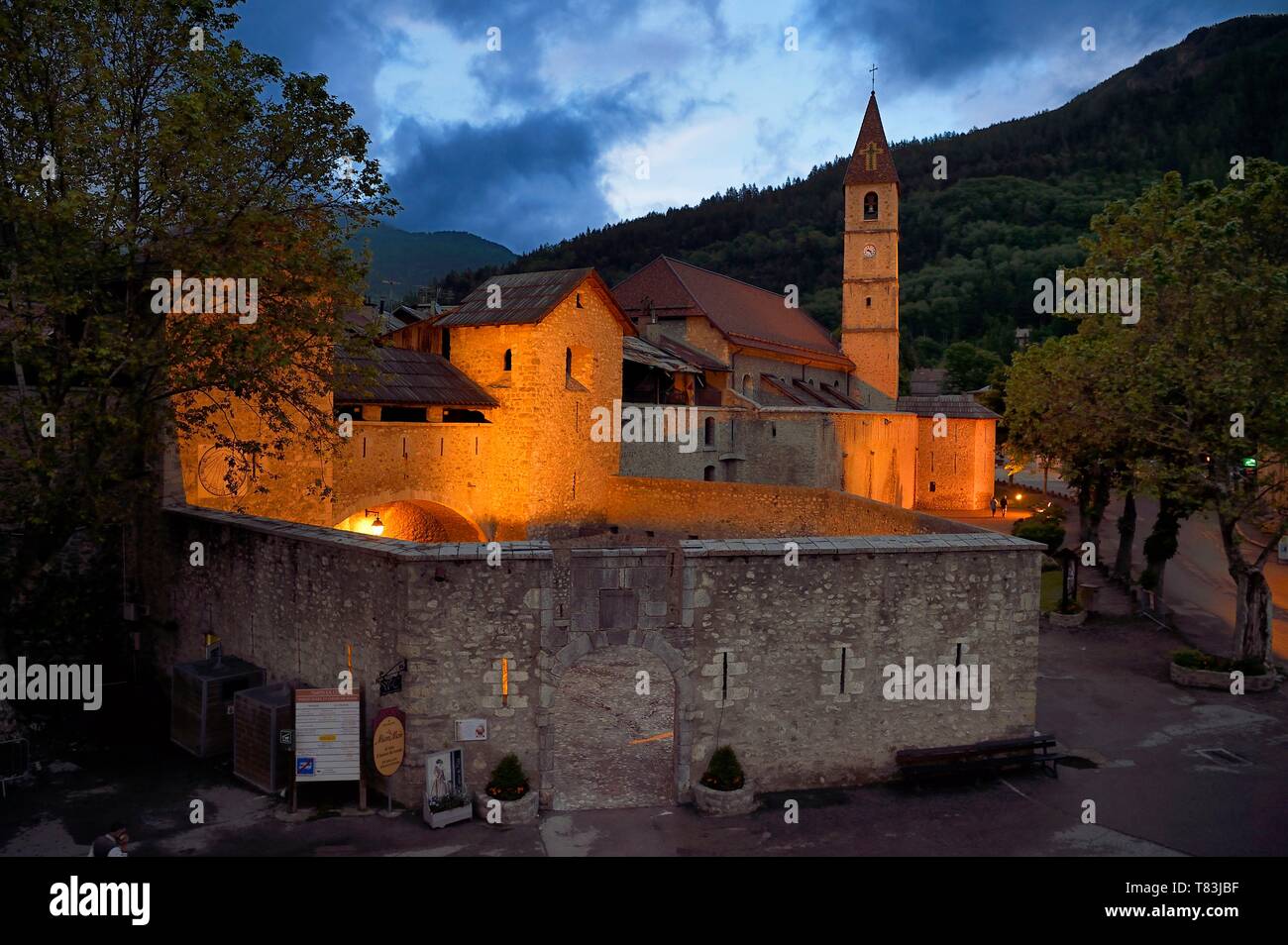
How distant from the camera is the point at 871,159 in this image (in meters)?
53.4

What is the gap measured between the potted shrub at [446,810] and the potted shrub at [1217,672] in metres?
15.8

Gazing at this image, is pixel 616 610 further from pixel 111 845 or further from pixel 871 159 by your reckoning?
pixel 871 159

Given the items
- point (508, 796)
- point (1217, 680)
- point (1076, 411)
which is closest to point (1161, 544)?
point (1076, 411)

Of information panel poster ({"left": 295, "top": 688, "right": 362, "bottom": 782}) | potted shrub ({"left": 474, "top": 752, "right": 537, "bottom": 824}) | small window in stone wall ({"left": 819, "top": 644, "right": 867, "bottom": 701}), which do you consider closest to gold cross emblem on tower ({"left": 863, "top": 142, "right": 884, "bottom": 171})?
small window in stone wall ({"left": 819, "top": 644, "right": 867, "bottom": 701})

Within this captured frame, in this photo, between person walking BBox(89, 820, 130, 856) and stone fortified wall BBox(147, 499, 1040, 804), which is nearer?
person walking BBox(89, 820, 130, 856)

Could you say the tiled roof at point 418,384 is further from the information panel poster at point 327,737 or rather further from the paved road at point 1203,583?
the paved road at point 1203,583

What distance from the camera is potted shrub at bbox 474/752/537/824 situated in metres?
12.3

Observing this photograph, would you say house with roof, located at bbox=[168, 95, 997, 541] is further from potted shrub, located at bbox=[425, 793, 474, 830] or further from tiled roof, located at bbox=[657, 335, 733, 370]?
potted shrub, located at bbox=[425, 793, 474, 830]

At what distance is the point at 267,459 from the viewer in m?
19.5

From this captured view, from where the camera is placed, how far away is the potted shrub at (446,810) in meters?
12.1

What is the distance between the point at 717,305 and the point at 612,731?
110 feet

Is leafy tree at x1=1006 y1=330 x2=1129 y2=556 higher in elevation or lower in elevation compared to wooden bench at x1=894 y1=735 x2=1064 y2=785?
higher

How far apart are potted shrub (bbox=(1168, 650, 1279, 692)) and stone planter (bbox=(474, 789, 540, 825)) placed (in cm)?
1493
